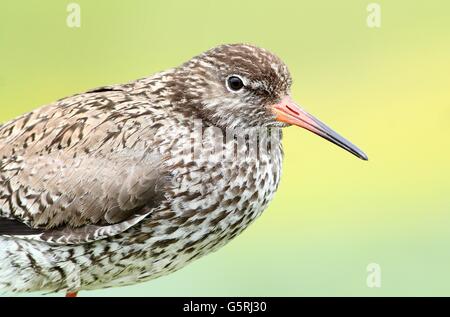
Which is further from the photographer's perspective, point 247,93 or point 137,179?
point 247,93

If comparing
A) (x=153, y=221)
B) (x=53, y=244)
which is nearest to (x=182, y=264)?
(x=153, y=221)

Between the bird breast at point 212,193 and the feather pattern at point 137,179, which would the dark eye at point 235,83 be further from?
the bird breast at point 212,193

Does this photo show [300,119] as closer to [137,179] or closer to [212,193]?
[212,193]

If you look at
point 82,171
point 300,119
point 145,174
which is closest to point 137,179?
point 145,174

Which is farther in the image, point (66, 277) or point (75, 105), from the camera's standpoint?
point (75, 105)

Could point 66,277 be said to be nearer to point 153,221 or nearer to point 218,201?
point 153,221

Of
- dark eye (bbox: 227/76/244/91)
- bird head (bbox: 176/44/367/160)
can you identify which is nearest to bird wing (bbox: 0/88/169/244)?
bird head (bbox: 176/44/367/160)

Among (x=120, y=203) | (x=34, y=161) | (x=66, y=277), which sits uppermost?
(x=34, y=161)

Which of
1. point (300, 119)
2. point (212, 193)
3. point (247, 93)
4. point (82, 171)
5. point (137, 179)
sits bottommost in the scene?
point (212, 193)
